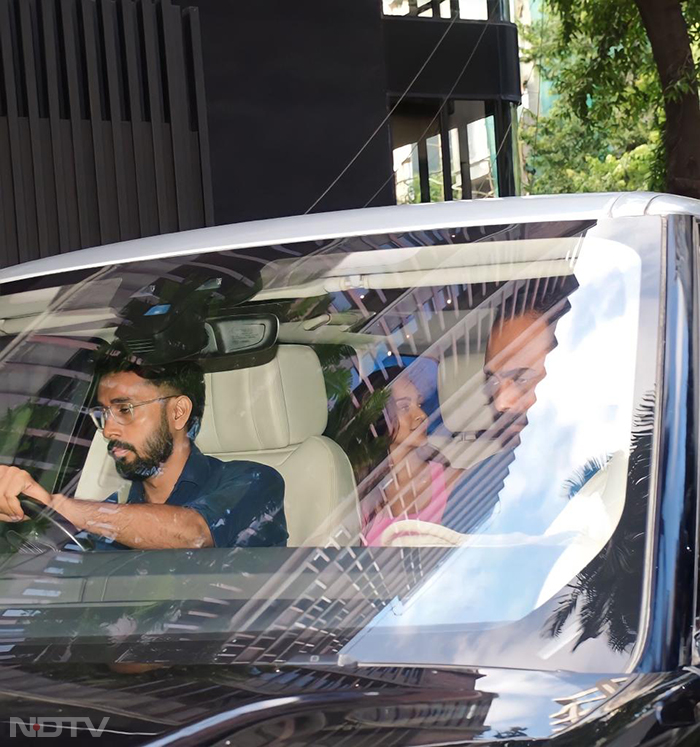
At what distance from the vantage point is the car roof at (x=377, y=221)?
1.75 metres

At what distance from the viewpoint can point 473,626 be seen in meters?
1.46

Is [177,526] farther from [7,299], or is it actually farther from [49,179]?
[49,179]

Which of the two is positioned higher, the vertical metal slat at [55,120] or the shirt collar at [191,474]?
the vertical metal slat at [55,120]

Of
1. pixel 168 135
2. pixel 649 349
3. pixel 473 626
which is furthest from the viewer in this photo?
pixel 168 135

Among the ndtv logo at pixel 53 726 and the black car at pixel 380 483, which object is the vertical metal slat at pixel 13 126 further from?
the ndtv logo at pixel 53 726

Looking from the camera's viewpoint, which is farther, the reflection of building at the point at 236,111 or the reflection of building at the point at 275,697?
the reflection of building at the point at 236,111

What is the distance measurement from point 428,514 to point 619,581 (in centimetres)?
37

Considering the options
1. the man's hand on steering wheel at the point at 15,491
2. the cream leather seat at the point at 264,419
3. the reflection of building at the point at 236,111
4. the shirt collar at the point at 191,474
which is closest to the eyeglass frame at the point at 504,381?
the cream leather seat at the point at 264,419

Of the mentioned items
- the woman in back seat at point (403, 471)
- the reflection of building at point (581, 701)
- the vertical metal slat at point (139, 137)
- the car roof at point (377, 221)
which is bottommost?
the reflection of building at point (581, 701)

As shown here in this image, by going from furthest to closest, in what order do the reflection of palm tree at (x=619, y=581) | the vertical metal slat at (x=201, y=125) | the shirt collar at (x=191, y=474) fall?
1. the vertical metal slat at (x=201, y=125)
2. the shirt collar at (x=191, y=474)
3. the reflection of palm tree at (x=619, y=581)

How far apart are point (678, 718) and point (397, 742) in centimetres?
34

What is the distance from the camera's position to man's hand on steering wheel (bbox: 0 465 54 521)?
2.09 metres

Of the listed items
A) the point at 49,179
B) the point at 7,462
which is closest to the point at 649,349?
the point at 7,462

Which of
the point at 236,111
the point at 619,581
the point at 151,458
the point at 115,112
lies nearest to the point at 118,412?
the point at 151,458
